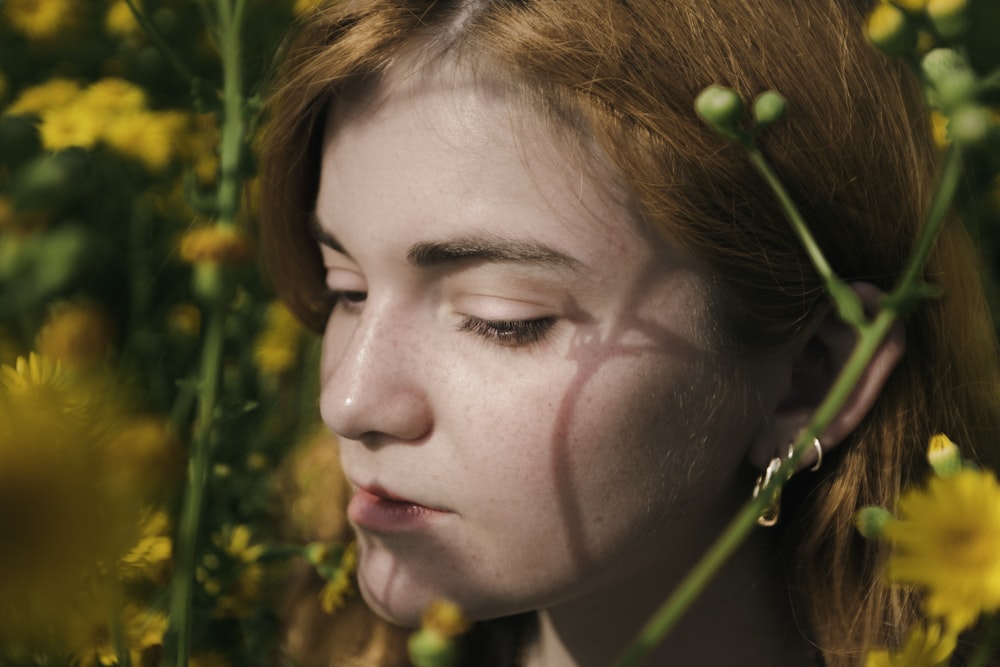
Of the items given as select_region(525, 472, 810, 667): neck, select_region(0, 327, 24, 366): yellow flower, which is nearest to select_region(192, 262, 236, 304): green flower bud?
select_region(0, 327, 24, 366): yellow flower

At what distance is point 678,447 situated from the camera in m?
0.80

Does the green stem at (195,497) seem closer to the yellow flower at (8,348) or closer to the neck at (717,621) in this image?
the yellow flower at (8,348)

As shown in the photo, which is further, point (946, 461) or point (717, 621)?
point (717, 621)

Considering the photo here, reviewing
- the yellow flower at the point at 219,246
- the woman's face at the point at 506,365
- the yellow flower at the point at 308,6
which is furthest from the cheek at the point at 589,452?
the yellow flower at the point at 308,6

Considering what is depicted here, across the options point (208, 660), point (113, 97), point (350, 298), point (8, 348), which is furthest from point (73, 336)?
point (113, 97)

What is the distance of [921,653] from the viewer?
63 centimetres

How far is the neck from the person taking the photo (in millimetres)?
956

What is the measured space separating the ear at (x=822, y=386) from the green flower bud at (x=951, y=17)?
24 centimetres

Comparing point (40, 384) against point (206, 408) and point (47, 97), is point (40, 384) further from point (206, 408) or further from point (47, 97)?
point (47, 97)

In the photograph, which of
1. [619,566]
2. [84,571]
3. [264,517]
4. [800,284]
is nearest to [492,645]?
[264,517]

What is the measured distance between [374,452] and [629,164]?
27cm

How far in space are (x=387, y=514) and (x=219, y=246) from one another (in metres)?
0.28

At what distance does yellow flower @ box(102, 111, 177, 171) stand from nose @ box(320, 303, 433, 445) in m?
0.76

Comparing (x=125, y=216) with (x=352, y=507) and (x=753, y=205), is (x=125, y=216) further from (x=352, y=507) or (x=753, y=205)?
(x=753, y=205)
